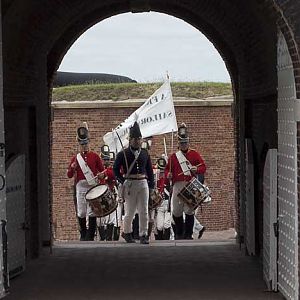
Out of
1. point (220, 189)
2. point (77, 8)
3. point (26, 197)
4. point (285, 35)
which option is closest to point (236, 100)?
point (77, 8)

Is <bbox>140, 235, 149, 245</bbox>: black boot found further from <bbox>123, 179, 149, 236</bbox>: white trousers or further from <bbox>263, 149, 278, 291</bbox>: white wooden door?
<bbox>263, 149, 278, 291</bbox>: white wooden door

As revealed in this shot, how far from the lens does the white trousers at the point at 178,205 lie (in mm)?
16328

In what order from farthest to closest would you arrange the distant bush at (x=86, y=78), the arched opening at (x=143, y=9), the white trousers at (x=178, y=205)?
the distant bush at (x=86, y=78) < the white trousers at (x=178, y=205) < the arched opening at (x=143, y=9)

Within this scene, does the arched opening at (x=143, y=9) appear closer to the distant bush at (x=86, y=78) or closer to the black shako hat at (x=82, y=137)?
the black shako hat at (x=82, y=137)

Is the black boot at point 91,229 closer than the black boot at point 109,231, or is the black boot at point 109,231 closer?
the black boot at point 91,229

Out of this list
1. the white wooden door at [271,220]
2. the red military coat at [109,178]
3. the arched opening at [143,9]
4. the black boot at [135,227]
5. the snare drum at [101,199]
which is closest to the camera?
the white wooden door at [271,220]

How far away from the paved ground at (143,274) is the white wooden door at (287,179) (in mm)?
664

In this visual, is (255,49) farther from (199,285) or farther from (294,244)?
(294,244)

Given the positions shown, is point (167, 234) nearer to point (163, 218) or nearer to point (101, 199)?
point (163, 218)

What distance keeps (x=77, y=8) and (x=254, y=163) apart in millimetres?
3913

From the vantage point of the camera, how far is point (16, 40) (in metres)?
12.4

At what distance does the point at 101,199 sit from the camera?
15.7 m

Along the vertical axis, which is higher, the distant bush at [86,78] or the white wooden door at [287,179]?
the distant bush at [86,78]

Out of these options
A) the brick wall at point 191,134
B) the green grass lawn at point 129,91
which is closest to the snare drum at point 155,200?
the brick wall at point 191,134
